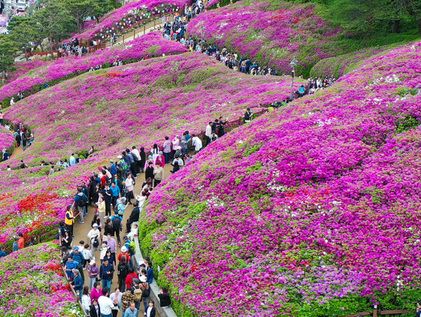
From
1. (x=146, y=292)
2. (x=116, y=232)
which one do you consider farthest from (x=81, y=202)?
(x=146, y=292)

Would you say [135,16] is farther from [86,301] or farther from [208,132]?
[86,301]

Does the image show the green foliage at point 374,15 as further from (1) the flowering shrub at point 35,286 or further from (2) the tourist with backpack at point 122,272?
(2) the tourist with backpack at point 122,272

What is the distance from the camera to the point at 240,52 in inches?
2549

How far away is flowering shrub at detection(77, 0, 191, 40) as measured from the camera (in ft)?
295

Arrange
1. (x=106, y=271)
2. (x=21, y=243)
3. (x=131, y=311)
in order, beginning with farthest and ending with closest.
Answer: (x=21, y=243), (x=106, y=271), (x=131, y=311)

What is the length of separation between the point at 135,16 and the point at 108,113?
1548 inches

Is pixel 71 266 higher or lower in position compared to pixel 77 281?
higher

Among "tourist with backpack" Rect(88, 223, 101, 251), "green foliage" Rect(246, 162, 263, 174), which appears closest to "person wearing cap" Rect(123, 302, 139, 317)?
"tourist with backpack" Rect(88, 223, 101, 251)

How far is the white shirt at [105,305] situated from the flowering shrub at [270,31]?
3873 centimetres

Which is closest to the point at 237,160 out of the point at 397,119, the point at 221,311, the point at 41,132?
the point at 397,119

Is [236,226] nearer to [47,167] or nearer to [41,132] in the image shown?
[47,167]

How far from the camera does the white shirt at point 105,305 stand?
20281 mm

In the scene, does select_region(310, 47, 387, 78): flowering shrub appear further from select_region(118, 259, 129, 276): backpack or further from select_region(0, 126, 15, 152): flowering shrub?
select_region(118, 259, 129, 276): backpack

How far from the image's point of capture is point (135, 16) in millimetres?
91562
